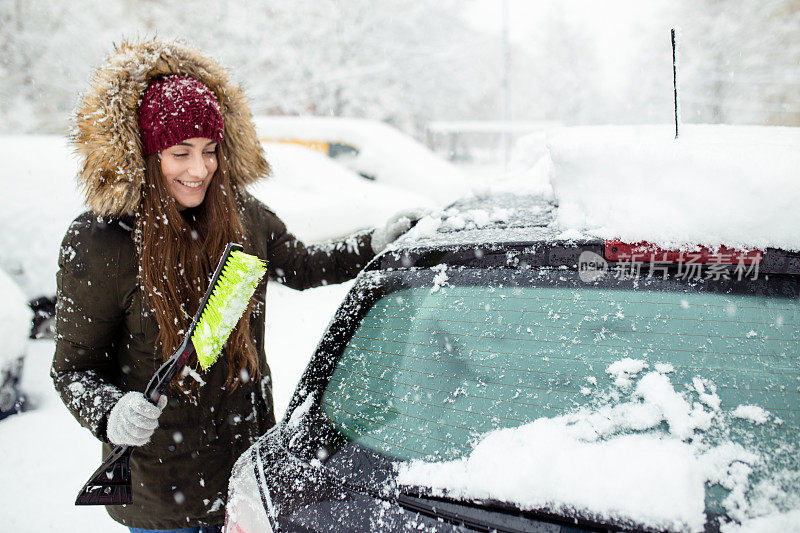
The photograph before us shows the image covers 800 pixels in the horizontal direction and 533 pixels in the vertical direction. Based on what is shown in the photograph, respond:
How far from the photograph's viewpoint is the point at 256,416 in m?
1.77

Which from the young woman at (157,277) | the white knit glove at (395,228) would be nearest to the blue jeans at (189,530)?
the young woman at (157,277)

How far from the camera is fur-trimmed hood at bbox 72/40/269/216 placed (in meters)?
1.50

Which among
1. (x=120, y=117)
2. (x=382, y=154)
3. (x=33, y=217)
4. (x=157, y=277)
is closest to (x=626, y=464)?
(x=157, y=277)

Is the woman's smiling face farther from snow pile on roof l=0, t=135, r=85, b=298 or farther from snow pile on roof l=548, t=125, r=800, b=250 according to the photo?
snow pile on roof l=0, t=135, r=85, b=298

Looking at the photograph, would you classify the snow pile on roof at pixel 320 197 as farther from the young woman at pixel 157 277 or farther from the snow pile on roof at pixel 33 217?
the young woman at pixel 157 277

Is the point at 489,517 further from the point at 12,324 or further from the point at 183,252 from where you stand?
the point at 12,324

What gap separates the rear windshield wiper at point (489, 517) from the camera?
0.96 m

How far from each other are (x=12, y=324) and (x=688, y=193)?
3.51 m

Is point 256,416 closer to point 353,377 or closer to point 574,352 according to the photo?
point 353,377

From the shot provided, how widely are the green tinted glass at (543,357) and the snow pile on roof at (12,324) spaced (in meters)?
2.67

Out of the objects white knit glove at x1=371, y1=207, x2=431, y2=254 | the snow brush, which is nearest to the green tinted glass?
the snow brush

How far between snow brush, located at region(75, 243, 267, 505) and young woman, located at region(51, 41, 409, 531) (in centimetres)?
9

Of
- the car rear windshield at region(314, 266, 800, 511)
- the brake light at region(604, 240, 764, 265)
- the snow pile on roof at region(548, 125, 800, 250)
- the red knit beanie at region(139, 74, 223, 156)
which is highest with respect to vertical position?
the red knit beanie at region(139, 74, 223, 156)

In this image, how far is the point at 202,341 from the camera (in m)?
1.33
